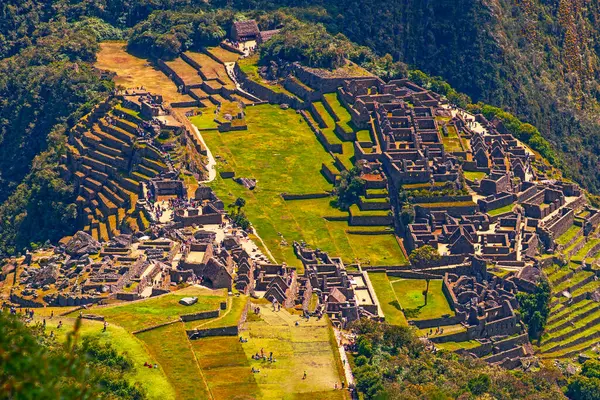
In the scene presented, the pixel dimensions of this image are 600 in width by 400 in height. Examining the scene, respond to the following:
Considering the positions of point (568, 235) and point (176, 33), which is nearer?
point (568, 235)

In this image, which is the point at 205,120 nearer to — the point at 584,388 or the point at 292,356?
the point at 584,388

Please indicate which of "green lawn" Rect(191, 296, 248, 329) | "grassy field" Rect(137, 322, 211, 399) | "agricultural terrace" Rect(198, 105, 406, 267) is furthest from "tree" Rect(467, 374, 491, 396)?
"agricultural terrace" Rect(198, 105, 406, 267)

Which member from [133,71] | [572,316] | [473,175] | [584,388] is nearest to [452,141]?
[473,175]

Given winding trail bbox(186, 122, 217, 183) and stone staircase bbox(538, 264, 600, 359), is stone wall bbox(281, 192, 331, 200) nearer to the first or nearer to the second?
winding trail bbox(186, 122, 217, 183)

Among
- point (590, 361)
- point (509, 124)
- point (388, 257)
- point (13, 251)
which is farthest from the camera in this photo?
point (509, 124)

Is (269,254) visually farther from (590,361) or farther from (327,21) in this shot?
(327,21)

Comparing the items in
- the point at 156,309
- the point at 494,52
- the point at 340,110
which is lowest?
the point at 494,52

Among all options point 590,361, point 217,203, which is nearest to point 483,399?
point 590,361
